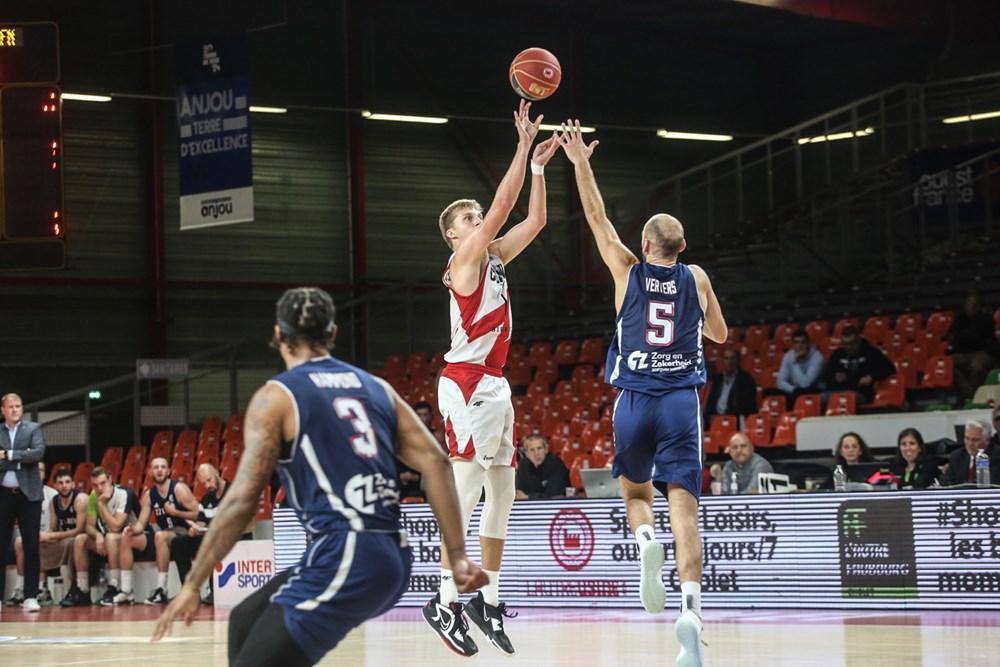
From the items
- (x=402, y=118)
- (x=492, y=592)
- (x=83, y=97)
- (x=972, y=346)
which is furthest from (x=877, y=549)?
(x=83, y=97)

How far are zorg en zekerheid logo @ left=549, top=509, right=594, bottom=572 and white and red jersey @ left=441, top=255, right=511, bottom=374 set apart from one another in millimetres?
5087

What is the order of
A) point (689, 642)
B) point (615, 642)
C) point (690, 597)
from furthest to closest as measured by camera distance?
point (615, 642), point (690, 597), point (689, 642)

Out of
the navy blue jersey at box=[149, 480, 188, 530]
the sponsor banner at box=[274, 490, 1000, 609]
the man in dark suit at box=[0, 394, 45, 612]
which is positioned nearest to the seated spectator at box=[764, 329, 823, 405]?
the sponsor banner at box=[274, 490, 1000, 609]

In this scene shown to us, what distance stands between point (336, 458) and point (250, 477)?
0.26 m

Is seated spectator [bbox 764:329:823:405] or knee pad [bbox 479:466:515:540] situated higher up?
seated spectator [bbox 764:329:823:405]

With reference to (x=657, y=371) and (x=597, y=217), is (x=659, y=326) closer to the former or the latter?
(x=657, y=371)

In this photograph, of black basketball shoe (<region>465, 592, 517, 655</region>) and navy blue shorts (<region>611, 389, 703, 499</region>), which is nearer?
navy blue shorts (<region>611, 389, 703, 499</region>)

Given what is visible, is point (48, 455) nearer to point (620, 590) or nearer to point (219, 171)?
point (219, 171)

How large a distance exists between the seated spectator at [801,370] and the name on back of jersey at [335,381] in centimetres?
1496

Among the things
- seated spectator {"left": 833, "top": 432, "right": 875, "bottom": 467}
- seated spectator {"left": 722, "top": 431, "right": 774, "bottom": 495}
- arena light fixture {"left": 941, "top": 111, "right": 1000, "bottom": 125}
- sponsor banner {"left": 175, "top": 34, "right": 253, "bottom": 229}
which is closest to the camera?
seated spectator {"left": 722, "top": 431, "right": 774, "bottom": 495}

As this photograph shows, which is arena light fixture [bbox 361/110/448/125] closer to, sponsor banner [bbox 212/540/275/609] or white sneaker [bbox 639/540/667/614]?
sponsor banner [bbox 212/540/275/609]

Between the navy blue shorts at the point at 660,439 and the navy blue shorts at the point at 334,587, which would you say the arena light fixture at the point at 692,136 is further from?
the navy blue shorts at the point at 334,587

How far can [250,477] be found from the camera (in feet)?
15.6

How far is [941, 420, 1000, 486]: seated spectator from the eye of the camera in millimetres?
13148
